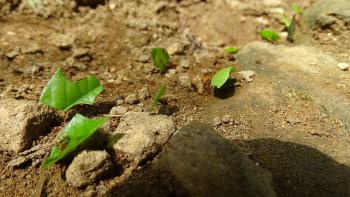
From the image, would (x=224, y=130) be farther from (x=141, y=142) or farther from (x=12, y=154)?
(x=12, y=154)

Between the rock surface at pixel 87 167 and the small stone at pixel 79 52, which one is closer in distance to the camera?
the rock surface at pixel 87 167

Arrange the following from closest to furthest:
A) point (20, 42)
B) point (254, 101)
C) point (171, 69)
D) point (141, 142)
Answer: point (141, 142)
point (254, 101)
point (171, 69)
point (20, 42)

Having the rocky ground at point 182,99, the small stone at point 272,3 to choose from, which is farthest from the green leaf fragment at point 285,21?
the small stone at point 272,3

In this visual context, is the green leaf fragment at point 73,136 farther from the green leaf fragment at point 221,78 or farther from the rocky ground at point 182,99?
the green leaf fragment at point 221,78

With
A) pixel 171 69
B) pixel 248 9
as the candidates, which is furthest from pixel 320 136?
pixel 248 9

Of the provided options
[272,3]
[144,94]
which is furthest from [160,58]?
[272,3]
